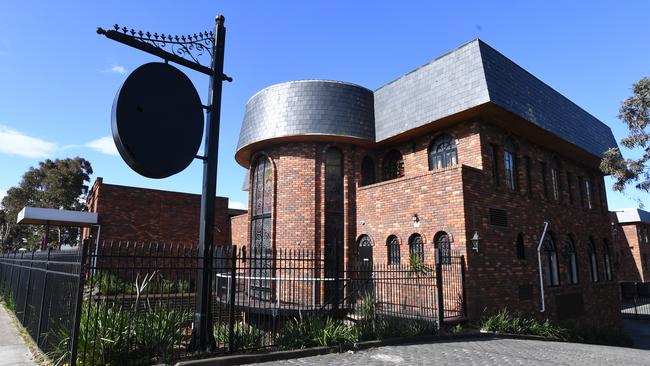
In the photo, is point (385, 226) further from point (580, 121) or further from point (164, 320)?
point (580, 121)

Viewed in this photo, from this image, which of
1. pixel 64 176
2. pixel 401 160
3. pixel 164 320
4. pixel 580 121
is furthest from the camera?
pixel 64 176

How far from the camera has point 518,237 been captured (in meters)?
13.4

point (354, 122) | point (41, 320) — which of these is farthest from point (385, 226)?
point (41, 320)

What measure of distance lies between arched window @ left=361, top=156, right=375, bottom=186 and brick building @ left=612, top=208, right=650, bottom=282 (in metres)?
33.1

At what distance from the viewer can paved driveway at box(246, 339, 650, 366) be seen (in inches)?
278

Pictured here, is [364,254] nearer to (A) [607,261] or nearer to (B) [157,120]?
(B) [157,120]

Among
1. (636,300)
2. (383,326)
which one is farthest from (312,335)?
(636,300)

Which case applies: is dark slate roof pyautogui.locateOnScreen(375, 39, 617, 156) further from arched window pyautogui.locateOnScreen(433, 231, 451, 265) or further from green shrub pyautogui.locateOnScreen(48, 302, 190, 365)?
green shrub pyautogui.locateOnScreen(48, 302, 190, 365)

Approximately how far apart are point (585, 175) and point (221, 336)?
1930 centimetres

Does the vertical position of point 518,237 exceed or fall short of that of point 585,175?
it falls short

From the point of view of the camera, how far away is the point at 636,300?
27.0m

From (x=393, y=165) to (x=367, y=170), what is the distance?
1068 millimetres

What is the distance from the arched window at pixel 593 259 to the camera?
18141mm

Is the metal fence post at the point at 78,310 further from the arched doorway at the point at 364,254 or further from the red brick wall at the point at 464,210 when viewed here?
the arched doorway at the point at 364,254
